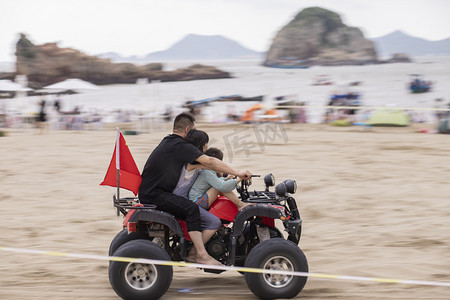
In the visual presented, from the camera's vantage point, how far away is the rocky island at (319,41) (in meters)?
134

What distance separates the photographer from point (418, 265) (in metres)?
6.20

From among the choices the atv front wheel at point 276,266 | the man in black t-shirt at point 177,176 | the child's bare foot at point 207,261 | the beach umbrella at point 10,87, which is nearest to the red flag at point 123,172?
the man in black t-shirt at point 177,176

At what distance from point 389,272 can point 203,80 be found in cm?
8303

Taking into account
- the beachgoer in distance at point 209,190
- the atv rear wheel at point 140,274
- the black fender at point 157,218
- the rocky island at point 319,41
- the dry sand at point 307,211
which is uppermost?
the rocky island at point 319,41

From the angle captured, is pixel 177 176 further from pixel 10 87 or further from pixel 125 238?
pixel 10 87

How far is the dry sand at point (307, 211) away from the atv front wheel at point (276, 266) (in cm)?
26

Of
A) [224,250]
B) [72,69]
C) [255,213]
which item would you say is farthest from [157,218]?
[72,69]

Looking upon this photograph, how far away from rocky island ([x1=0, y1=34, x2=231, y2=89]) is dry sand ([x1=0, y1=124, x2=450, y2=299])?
201 ft

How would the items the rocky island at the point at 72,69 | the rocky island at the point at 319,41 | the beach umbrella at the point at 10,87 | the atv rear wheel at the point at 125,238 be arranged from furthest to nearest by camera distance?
the rocky island at the point at 319,41 < the rocky island at the point at 72,69 < the beach umbrella at the point at 10,87 < the atv rear wheel at the point at 125,238

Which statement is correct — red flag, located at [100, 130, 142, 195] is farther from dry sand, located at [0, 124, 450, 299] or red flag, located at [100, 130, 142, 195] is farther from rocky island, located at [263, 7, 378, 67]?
rocky island, located at [263, 7, 378, 67]

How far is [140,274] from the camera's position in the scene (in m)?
5.09

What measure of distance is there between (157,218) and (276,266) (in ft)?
3.51

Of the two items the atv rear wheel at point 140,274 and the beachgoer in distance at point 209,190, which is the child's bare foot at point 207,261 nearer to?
the atv rear wheel at point 140,274

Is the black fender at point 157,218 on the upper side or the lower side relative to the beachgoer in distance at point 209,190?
lower
